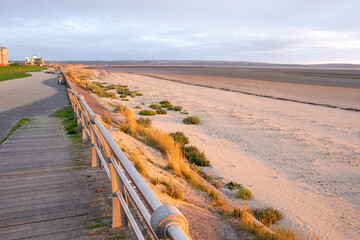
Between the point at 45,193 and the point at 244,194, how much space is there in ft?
13.6

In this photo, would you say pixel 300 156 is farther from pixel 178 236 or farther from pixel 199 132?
pixel 178 236

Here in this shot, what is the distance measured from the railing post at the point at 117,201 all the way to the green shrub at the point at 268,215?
3.01 metres

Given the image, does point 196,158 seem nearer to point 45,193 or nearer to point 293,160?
point 293,160

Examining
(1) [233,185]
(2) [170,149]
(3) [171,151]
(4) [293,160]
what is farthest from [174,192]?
Result: (4) [293,160]

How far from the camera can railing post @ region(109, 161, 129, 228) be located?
2783mm

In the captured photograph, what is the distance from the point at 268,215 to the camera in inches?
201

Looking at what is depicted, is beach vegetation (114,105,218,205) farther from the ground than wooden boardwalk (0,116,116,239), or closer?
closer

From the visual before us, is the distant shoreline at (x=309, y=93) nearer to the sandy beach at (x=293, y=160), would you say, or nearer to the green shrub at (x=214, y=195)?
the sandy beach at (x=293, y=160)

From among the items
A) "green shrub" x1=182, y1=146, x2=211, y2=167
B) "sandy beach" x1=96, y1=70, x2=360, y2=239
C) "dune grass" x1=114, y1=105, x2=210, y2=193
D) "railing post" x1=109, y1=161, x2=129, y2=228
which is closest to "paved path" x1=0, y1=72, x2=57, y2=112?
"dune grass" x1=114, y1=105, x2=210, y2=193

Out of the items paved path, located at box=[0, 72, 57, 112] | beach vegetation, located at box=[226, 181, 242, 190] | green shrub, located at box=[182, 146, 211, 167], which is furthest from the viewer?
paved path, located at box=[0, 72, 57, 112]

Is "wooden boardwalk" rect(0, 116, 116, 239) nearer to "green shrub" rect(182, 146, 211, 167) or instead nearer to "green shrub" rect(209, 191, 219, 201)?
"green shrub" rect(209, 191, 219, 201)

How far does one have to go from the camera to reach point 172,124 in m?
13.2

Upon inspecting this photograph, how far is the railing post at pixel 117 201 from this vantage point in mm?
2783

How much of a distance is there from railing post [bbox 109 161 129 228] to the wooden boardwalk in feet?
0.85
